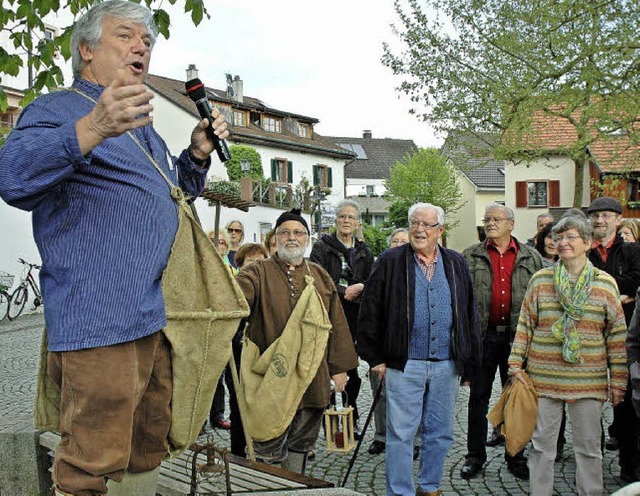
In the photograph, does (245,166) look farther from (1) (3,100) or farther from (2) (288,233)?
(2) (288,233)

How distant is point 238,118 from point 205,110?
4583 centimetres

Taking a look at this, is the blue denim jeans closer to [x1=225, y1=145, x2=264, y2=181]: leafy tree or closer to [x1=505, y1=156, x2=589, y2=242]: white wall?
[x1=225, y1=145, x2=264, y2=181]: leafy tree

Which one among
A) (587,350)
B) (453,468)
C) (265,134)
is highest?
(265,134)

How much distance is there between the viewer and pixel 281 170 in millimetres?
49344

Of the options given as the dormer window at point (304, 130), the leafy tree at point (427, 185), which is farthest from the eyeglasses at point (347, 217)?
the leafy tree at point (427, 185)

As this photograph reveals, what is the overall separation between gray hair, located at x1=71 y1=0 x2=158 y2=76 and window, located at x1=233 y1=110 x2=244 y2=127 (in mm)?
45098

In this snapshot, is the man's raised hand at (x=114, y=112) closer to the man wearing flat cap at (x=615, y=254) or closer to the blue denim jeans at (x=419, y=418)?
the blue denim jeans at (x=419, y=418)

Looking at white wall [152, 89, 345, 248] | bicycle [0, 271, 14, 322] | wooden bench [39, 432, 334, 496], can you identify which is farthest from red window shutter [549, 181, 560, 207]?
wooden bench [39, 432, 334, 496]

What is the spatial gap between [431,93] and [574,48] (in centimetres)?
767

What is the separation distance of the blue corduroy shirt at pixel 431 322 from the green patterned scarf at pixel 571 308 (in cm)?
71

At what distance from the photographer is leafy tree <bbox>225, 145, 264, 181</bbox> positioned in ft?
132

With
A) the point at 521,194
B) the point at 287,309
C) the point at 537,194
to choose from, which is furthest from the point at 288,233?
the point at 537,194

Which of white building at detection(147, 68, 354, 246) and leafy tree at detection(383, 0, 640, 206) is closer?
leafy tree at detection(383, 0, 640, 206)

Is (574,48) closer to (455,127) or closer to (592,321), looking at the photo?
(455,127)
